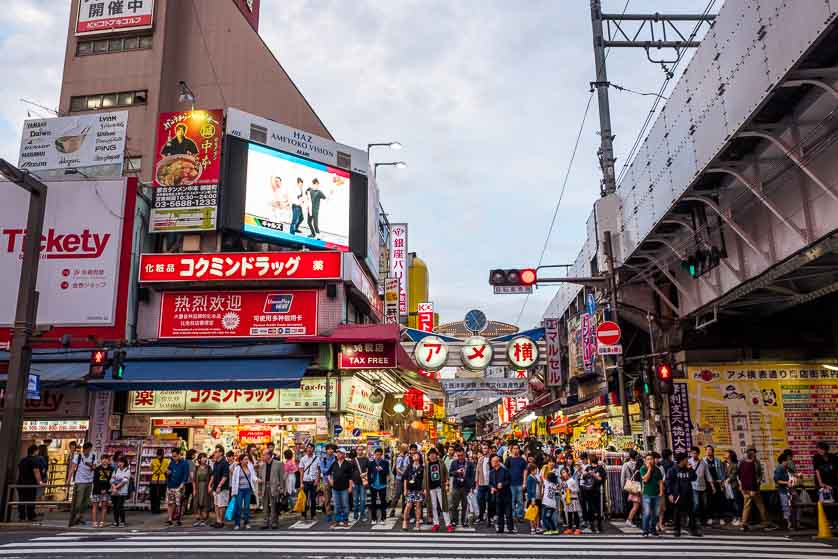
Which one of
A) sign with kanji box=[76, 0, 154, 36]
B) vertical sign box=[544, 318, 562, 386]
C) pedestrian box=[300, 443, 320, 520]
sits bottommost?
pedestrian box=[300, 443, 320, 520]

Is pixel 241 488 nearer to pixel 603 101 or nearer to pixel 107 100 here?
pixel 603 101

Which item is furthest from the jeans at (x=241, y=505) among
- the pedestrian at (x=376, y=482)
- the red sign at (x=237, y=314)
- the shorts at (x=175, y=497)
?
the red sign at (x=237, y=314)

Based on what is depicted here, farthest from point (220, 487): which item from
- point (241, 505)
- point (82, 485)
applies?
point (82, 485)

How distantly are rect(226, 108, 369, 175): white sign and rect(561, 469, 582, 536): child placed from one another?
15.8 meters

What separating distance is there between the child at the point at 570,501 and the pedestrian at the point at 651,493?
1501 mm

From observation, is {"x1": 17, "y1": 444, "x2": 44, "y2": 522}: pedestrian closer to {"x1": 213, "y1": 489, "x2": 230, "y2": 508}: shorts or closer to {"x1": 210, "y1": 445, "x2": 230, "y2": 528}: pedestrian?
{"x1": 210, "y1": 445, "x2": 230, "y2": 528}: pedestrian

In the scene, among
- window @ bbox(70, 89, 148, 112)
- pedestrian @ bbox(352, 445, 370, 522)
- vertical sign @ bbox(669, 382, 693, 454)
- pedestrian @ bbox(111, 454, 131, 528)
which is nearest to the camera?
pedestrian @ bbox(111, 454, 131, 528)

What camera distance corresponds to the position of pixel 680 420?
18188 mm

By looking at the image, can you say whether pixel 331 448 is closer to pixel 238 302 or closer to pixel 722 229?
pixel 238 302

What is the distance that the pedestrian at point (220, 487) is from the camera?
623 inches

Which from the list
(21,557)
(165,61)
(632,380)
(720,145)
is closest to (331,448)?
(21,557)

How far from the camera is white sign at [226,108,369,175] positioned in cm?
2422

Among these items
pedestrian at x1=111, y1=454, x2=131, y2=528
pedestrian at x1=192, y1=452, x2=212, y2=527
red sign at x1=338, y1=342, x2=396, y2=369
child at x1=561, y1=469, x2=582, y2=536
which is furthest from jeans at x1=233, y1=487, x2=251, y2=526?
child at x1=561, y1=469, x2=582, y2=536

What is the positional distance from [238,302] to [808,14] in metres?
18.6
